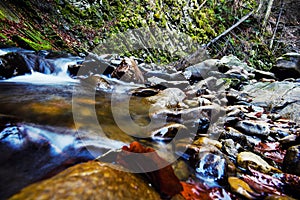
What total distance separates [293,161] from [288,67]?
7.40 meters

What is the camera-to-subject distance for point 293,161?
245 centimetres

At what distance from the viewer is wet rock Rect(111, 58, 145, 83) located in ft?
20.9

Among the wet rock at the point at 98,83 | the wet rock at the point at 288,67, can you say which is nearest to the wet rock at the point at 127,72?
the wet rock at the point at 98,83

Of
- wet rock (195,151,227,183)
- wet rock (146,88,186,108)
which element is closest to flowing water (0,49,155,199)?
wet rock (146,88,186,108)

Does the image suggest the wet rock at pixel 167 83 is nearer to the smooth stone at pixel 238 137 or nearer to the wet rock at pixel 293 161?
the smooth stone at pixel 238 137

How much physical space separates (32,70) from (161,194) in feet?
16.0

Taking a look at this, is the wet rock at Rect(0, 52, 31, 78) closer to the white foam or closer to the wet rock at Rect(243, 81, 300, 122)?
the white foam

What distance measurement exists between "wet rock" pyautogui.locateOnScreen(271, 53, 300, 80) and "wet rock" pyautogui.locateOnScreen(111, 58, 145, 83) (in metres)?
6.59

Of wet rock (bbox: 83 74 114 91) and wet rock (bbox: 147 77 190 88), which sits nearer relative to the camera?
wet rock (bbox: 83 74 114 91)

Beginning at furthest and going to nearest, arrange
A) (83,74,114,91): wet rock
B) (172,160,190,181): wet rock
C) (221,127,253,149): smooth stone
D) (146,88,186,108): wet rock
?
(83,74,114,91): wet rock → (146,88,186,108): wet rock → (221,127,253,149): smooth stone → (172,160,190,181): wet rock

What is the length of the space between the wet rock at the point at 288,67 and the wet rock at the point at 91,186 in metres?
9.16

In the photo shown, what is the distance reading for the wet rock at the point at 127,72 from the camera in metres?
6.36

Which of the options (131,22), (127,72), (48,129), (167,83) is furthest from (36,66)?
(131,22)

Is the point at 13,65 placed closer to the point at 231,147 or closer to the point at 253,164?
the point at 231,147
